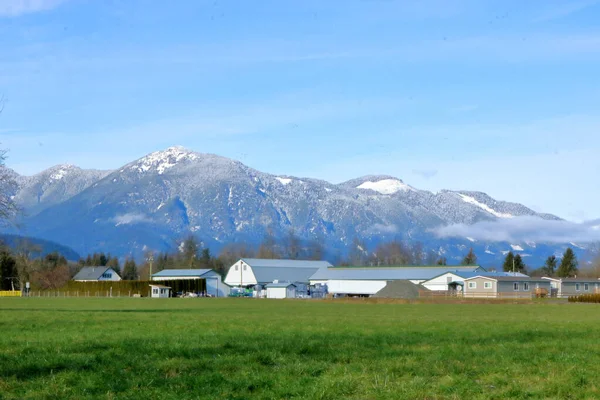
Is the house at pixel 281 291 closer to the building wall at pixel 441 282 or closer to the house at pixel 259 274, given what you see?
the house at pixel 259 274

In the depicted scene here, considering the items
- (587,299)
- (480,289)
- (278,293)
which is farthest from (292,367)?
(278,293)

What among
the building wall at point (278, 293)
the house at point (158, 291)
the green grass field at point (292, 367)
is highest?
the green grass field at point (292, 367)

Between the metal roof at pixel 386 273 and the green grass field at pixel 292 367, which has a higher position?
the green grass field at pixel 292 367

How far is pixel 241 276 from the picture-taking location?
19362cm

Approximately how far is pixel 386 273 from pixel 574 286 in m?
38.2

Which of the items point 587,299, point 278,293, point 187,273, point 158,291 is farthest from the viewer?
point 187,273

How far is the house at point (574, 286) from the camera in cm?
15132

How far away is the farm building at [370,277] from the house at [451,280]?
10.9 feet

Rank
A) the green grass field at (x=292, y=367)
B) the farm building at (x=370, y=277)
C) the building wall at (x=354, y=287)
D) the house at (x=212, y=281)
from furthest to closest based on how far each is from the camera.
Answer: the house at (x=212, y=281) → the building wall at (x=354, y=287) → the farm building at (x=370, y=277) → the green grass field at (x=292, y=367)

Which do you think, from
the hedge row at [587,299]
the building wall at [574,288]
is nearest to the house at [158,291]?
the building wall at [574,288]

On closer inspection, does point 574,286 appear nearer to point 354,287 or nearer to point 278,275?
point 354,287

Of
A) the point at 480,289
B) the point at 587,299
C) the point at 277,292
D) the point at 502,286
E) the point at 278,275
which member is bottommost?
the point at 277,292

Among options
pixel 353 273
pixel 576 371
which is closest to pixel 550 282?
pixel 353 273

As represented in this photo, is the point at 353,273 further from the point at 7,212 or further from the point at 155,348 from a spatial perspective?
the point at 155,348
